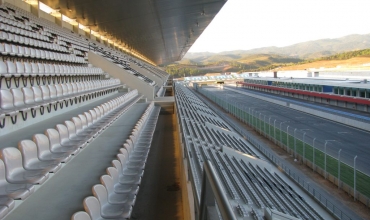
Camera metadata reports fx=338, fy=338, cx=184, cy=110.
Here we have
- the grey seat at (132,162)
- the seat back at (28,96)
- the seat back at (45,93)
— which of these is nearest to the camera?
the grey seat at (132,162)

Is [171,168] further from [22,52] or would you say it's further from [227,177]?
[22,52]

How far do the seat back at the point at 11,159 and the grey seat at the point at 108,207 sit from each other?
2.27 feet

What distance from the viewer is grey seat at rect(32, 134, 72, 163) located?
338cm

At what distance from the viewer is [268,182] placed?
6.96 m

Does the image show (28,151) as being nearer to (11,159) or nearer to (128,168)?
(11,159)

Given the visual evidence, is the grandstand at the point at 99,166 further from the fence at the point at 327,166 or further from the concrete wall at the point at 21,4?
the concrete wall at the point at 21,4

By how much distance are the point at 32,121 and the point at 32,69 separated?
4.34ft

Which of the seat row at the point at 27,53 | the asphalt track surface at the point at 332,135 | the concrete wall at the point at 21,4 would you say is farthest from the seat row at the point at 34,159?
the concrete wall at the point at 21,4

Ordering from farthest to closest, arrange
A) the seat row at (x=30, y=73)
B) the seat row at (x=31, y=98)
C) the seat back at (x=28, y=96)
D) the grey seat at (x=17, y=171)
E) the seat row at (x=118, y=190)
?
the seat row at (x=30, y=73), the seat back at (x=28, y=96), the seat row at (x=31, y=98), the seat row at (x=118, y=190), the grey seat at (x=17, y=171)

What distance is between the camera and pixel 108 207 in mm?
3258

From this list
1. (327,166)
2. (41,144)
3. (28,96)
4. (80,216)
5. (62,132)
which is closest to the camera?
(80,216)

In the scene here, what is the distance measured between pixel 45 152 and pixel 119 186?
0.90 meters

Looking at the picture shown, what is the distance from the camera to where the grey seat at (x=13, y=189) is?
7.98 ft

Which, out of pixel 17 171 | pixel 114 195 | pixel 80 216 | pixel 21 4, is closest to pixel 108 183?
pixel 114 195
